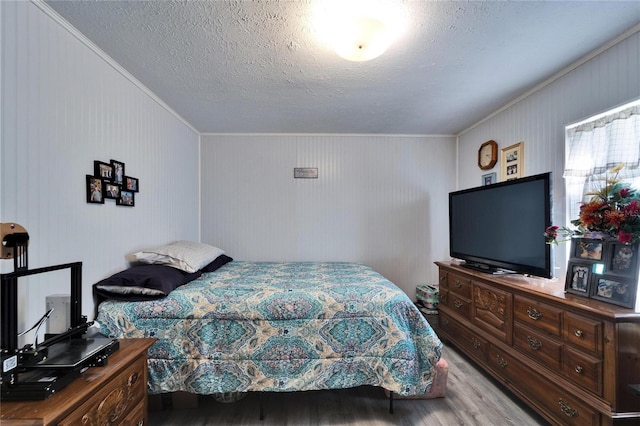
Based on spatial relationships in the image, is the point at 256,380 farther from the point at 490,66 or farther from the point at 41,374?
the point at 490,66

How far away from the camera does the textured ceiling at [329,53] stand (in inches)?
57.1

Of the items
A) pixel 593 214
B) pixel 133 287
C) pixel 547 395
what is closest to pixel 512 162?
pixel 593 214

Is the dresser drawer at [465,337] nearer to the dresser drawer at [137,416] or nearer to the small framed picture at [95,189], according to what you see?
the dresser drawer at [137,416]

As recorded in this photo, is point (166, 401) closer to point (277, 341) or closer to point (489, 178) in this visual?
point (277, 341)

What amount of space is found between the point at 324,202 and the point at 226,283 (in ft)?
5.89

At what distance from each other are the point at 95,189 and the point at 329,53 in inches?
72.4

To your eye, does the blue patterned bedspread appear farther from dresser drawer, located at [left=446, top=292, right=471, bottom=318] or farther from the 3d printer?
dresser drawer, located at [left=446, top=292, right=471, bottom=318]

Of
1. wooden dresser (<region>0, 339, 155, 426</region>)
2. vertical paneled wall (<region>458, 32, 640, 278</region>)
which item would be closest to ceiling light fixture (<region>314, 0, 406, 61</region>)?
vertical paneled wall (<region>458, 32, 640, 278</region>)

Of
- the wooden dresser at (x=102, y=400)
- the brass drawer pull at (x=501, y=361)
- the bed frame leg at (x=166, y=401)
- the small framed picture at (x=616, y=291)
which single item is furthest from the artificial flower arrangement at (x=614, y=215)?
the bed frame leg at (x=166, y=401)

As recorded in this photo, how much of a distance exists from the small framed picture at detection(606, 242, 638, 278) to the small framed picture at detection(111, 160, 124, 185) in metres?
3.21

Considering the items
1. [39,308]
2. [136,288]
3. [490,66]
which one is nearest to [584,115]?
[490,66]

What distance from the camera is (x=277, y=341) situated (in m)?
1.78

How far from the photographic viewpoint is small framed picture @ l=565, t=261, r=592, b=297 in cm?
155

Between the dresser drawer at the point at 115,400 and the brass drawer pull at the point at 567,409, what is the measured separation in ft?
7.84
